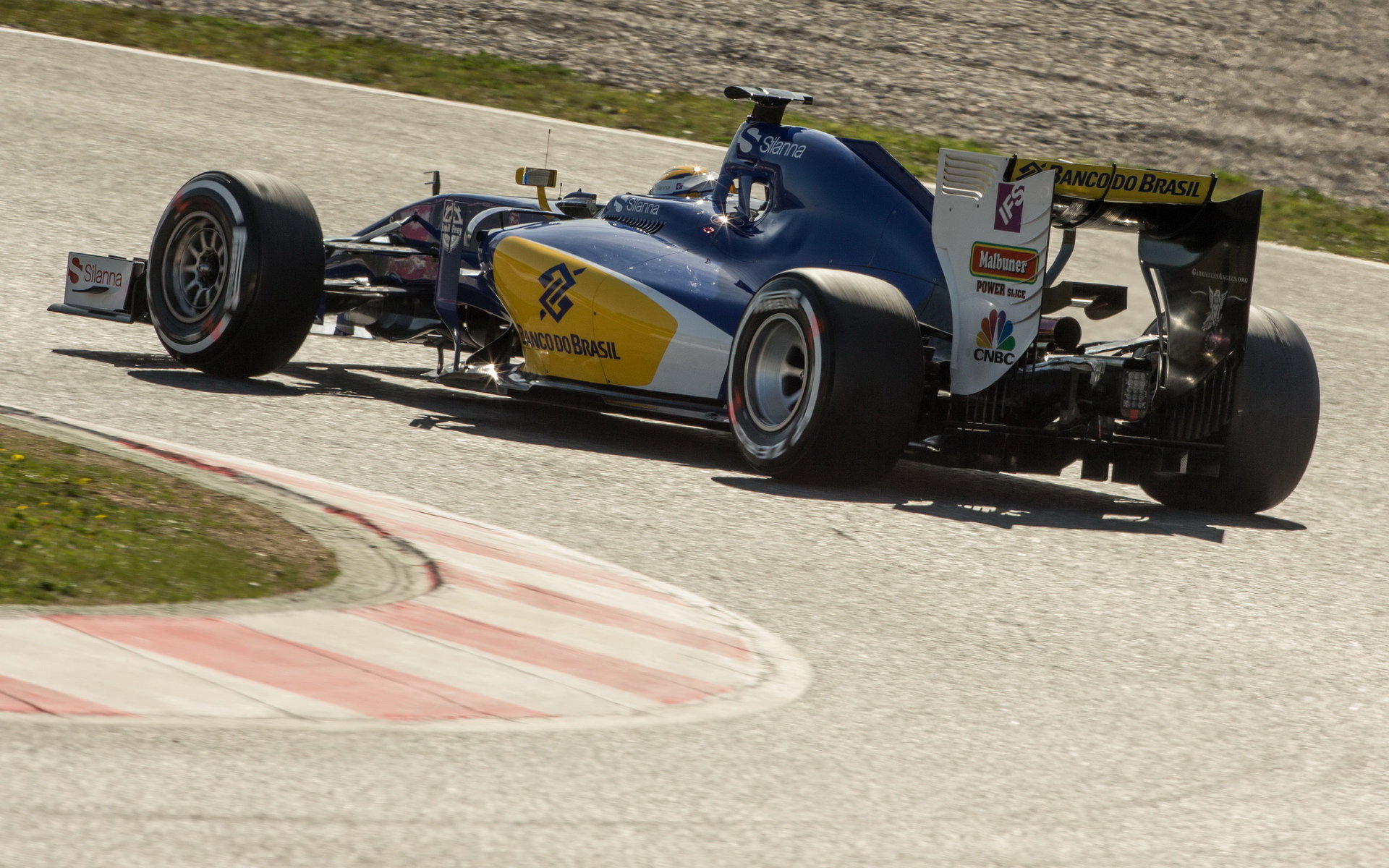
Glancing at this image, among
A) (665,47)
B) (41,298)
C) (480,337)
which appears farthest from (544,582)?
(665,47)

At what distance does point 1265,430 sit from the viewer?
8.19 meters

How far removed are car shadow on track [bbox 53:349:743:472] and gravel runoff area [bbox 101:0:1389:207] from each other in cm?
1051

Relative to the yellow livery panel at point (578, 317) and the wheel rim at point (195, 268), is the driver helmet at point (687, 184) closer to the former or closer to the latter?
the yellow livery panel at point (578, 317)

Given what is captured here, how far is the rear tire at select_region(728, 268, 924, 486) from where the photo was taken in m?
7.56

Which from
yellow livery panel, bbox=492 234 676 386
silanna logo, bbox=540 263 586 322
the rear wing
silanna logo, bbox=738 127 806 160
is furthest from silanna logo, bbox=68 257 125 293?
the rear wing

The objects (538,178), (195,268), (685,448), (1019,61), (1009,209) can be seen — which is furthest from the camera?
(1019,61)

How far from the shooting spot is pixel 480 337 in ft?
33.2

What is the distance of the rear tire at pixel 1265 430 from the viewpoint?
819 cm

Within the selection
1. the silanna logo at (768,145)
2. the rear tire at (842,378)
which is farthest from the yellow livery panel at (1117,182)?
the silanna logo at (768,145)

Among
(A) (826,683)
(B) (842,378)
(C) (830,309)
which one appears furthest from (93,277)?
(A) (826,683)

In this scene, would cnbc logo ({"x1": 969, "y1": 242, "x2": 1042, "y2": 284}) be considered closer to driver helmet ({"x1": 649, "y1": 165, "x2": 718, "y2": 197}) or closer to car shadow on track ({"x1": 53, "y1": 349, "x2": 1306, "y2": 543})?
car shadow on track ({"x1": 53, "y1": 349, "x2": 1306, "y2": 543})

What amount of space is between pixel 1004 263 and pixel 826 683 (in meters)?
3.37

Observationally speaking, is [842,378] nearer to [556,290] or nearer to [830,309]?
[830,309]

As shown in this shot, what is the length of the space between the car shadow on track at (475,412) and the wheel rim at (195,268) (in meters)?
0.36
